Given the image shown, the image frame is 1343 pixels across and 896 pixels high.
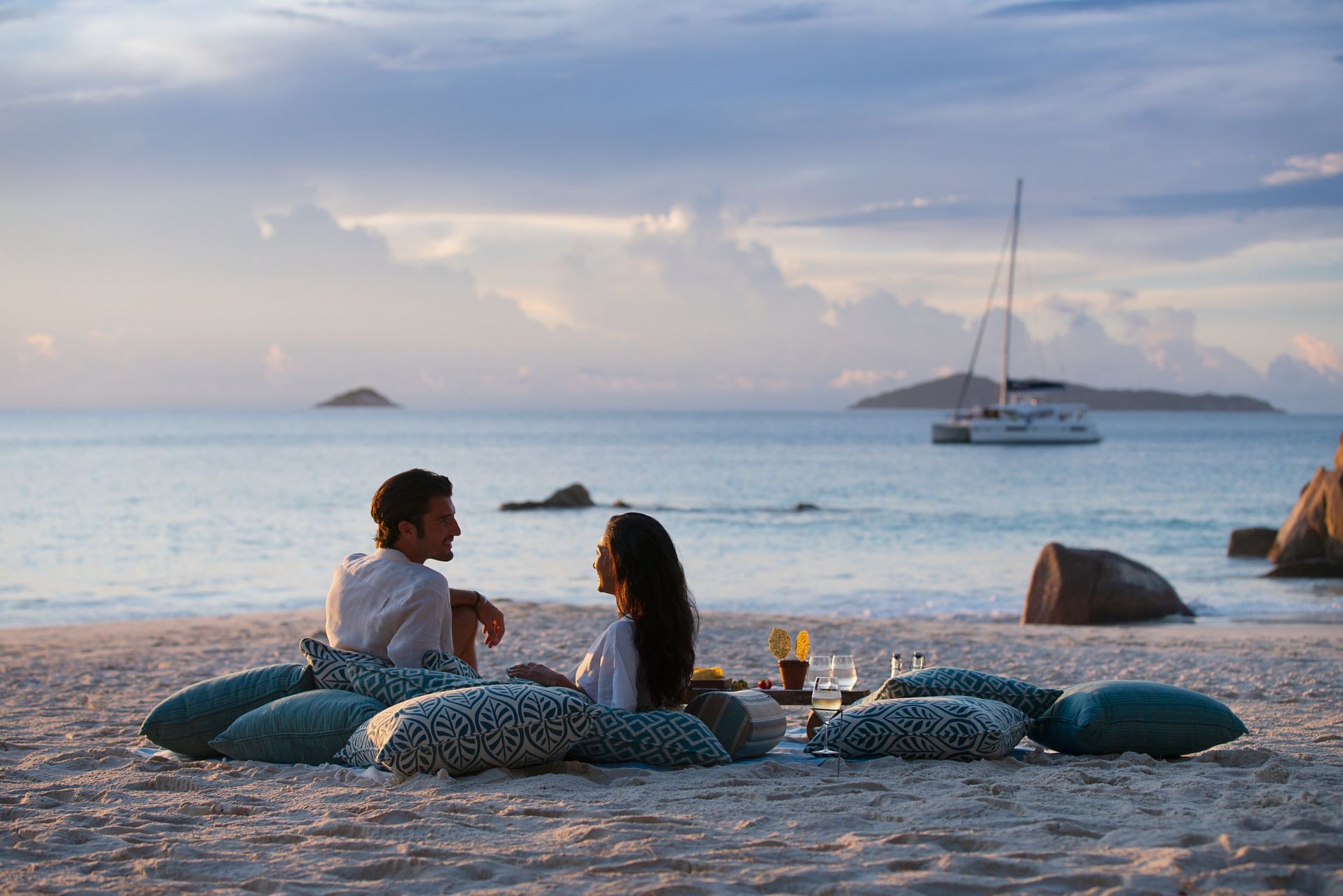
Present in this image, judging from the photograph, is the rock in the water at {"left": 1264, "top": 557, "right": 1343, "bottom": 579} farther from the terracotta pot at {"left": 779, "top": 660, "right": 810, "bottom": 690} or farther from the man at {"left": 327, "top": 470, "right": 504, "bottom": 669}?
the man at {"left": 327, "top": 470, "right": 504, "bottom": 669}

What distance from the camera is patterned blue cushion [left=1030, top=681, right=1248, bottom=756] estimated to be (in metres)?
4.98

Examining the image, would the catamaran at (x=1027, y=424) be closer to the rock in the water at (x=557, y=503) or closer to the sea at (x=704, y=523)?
the sea at (x=704, y=523)

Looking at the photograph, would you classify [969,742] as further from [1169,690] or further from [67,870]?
[67,870]

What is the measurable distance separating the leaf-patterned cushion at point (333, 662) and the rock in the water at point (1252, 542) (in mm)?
18872

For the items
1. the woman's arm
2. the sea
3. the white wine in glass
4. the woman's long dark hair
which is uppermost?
the woman's long dark hair

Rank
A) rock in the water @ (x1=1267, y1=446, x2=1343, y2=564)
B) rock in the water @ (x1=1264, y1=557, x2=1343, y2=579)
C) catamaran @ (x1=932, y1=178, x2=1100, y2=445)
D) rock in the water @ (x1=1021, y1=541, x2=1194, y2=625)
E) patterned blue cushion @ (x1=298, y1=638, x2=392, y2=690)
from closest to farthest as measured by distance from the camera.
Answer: patterned blue cushion @ (x1=298, y1=638, x2=392, y2=690) → rock in the water @ (x1=1021, y1=541, x2=1194, y2=625) → rock in the water @ (x1=1264, y1=557, x2=1343, y2=579) → rock in the water @ (x1=1267, y1=446, x2=1343, y2=564) → catamaran @ (x1=932, y1=178, x2=1100, y2=445)

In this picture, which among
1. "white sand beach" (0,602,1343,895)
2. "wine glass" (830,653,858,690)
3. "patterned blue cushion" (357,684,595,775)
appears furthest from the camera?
"wine glass" (830,653,858,690)

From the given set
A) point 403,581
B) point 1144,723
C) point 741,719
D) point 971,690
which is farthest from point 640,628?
point 1144,723

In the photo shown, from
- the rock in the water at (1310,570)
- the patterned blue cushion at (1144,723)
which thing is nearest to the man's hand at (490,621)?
the patterned blue cushion at (1144,723)

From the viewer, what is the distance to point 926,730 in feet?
16.0

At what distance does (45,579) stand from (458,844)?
1580cm

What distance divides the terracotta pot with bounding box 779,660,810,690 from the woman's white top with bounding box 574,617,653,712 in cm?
87

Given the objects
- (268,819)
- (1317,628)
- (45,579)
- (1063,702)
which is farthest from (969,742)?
(45,579)

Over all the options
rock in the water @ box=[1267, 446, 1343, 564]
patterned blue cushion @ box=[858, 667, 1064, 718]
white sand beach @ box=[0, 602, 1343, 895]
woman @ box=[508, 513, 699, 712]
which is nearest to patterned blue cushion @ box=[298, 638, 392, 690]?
white sand beach @ box=[0, 602, 1343, 895]
